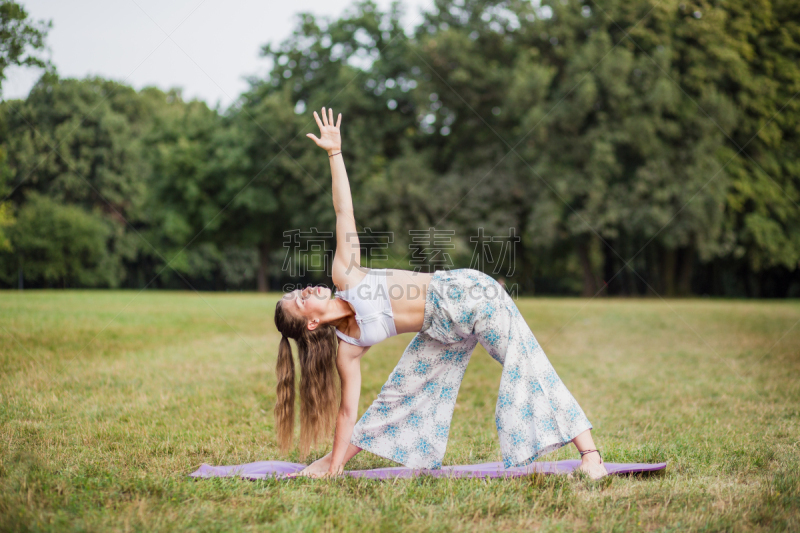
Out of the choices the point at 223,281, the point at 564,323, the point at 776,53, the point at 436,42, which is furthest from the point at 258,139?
the point at 776,53

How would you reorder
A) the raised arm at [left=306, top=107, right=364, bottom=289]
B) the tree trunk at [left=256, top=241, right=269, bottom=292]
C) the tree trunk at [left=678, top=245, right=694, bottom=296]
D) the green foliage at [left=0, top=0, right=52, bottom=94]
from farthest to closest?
the tree trunk at [left=256, top=241, right=269, bottom=292]
the tree trunk at [left=678, top=245, right=694, bottom=296]
the green foliage at [left=0, top=0, right=52, bottom=94]
the raised arm at [left=306, top=107, right=364, bottom=289]

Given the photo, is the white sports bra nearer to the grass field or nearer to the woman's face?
the woman's face

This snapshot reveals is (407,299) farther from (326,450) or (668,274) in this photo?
(668,274)

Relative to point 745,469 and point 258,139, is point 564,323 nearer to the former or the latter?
point 745,469

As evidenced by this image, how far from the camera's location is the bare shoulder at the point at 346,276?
3.13 metres

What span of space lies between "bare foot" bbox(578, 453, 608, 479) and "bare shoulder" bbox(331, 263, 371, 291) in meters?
1.65

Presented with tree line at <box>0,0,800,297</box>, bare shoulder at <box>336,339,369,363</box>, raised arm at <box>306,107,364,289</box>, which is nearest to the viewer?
raised arm at <box>306,107,364,289</box>

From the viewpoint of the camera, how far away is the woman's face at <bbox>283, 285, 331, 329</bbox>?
10.9 feet

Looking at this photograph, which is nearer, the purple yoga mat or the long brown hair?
the purple yoga mat

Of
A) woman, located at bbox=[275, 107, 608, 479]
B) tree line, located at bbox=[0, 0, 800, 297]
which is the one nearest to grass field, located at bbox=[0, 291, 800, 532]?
woman, located at bbox=[275, 107, 608, 479]

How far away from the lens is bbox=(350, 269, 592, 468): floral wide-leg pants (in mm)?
3254

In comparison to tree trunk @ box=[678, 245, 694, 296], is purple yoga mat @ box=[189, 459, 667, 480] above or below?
below

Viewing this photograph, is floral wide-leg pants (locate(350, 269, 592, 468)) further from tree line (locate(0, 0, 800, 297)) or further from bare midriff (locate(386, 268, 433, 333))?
tree line (locate(0, 0, 800, 297))

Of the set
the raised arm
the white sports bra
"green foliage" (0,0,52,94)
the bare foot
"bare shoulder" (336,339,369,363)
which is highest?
"green foliage" (0,0,52,94)
